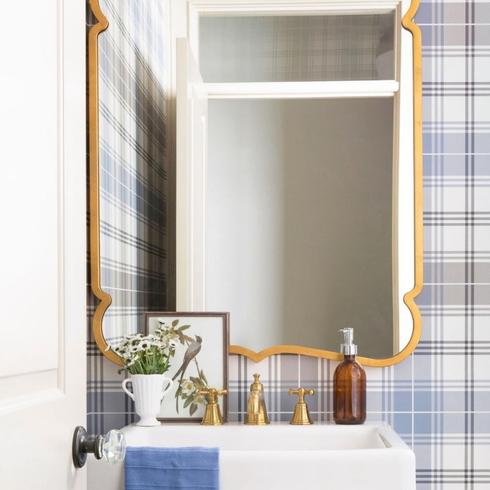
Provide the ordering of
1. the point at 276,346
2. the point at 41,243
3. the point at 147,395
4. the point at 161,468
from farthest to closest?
the point at 276,346
the point at 147,395
the point at 161,468
the point at 41,243

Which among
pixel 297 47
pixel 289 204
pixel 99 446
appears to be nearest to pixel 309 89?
pixel 297 47

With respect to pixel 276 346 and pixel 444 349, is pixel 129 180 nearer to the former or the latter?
pixel 276 346

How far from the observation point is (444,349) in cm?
184

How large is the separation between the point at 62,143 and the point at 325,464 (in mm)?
695

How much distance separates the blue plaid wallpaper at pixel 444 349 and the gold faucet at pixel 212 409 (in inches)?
4.1

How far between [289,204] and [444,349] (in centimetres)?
48

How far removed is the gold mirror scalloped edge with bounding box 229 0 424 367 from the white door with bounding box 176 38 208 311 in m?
0.18

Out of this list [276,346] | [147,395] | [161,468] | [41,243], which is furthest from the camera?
[276,346]

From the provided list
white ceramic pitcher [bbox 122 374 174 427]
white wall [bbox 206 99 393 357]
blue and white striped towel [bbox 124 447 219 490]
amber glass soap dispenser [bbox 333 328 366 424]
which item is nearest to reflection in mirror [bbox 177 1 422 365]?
white wall [bbox 206 99 393 357]

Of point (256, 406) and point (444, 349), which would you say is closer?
point (256, 406)

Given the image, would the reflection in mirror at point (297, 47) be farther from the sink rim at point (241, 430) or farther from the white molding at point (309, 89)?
the sink rim at point (241, 430)

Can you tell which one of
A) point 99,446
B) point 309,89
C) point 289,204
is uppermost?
point 309,89

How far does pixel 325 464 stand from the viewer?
1.37 m

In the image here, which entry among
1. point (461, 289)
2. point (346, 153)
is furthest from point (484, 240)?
point (346, 153)
